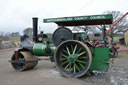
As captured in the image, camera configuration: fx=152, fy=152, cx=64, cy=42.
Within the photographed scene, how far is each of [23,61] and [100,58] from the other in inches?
118

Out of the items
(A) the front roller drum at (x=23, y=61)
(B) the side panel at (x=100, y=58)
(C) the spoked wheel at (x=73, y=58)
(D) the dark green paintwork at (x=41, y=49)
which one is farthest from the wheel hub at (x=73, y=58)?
(A) the front roller drum at (x=23, y=61)

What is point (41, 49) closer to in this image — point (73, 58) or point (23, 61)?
point (23, 61)

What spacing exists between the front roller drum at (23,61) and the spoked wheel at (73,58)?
5.00ft

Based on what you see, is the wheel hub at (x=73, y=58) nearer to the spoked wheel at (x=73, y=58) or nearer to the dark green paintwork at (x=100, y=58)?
the spoked wheel at (x=73, y=58)

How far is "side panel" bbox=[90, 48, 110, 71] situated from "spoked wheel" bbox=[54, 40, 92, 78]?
0.92 feet

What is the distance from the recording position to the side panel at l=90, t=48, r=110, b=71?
15.7 feet

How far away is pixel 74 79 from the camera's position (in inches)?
183

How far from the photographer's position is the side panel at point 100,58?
478 centimetres

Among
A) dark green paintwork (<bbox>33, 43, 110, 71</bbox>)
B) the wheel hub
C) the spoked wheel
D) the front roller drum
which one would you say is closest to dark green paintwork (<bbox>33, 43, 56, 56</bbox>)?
the front roller drum

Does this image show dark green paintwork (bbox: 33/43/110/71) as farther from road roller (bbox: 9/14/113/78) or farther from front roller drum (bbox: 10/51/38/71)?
front roller drum (bbox: 10/51/38/71)

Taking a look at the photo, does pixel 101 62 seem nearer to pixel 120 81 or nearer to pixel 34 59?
pixel 120 81

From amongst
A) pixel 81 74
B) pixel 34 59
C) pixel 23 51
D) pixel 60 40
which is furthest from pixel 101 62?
pixel 23 51

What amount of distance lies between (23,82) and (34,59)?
2010 mm

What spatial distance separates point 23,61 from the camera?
Result: 19.6ft
